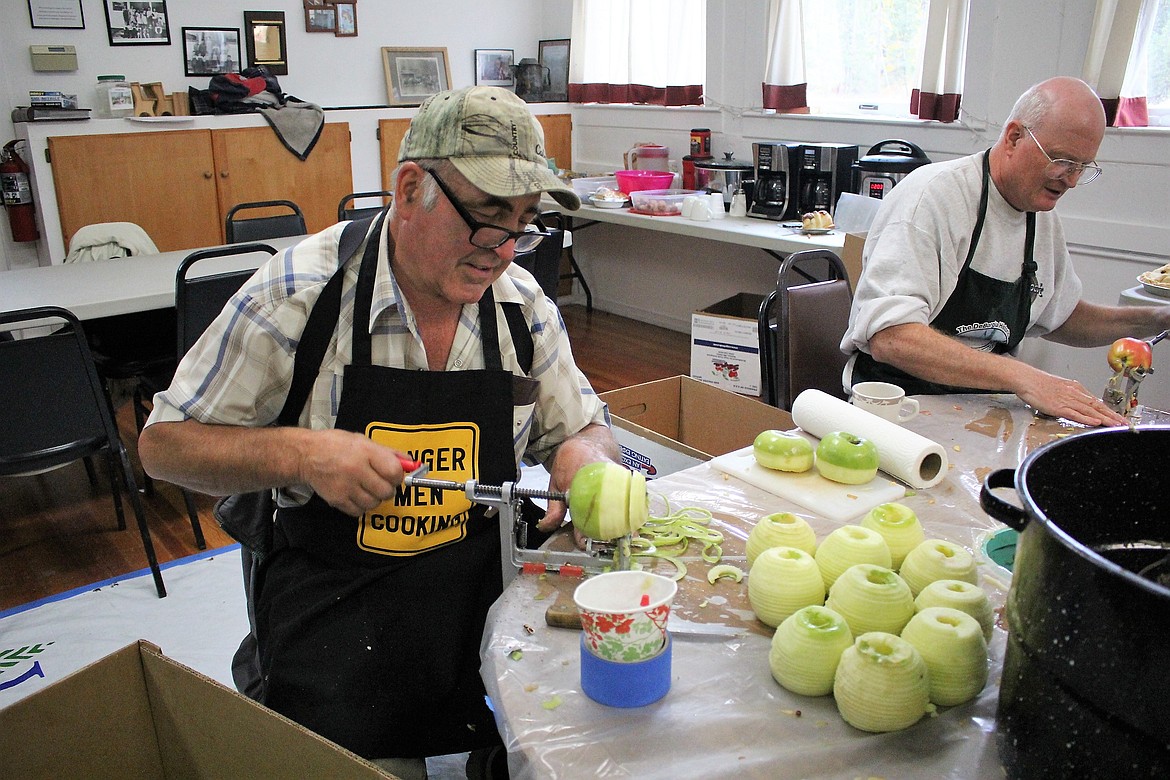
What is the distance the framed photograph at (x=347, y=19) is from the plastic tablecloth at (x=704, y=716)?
5526 millimetres

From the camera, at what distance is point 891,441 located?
5.27 feet

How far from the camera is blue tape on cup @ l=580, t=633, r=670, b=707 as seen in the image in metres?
1.03

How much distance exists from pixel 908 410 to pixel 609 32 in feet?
15.8

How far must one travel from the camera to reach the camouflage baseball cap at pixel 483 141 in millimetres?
1350

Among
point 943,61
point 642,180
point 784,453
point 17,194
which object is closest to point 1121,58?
point 943,61

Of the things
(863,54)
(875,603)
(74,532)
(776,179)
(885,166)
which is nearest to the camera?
(875,603)

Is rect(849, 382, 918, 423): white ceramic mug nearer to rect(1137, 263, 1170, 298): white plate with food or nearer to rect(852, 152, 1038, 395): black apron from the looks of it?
rect(852, 152, 1038, 395): black apron

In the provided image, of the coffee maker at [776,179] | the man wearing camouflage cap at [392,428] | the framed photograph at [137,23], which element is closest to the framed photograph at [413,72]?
the framed photograph at [137,23]

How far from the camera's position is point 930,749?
0.99 meters

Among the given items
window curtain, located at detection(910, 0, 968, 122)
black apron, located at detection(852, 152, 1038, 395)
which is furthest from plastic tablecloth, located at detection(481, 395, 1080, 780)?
window curtain, located at detection(910, 0, 968, 122)

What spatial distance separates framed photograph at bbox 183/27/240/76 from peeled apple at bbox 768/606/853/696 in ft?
18.4

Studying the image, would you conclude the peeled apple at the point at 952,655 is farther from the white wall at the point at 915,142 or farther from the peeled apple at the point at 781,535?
the white wall at the point at 915,142

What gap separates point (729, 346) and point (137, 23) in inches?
155

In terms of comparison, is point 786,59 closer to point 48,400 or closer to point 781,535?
point 48,400
